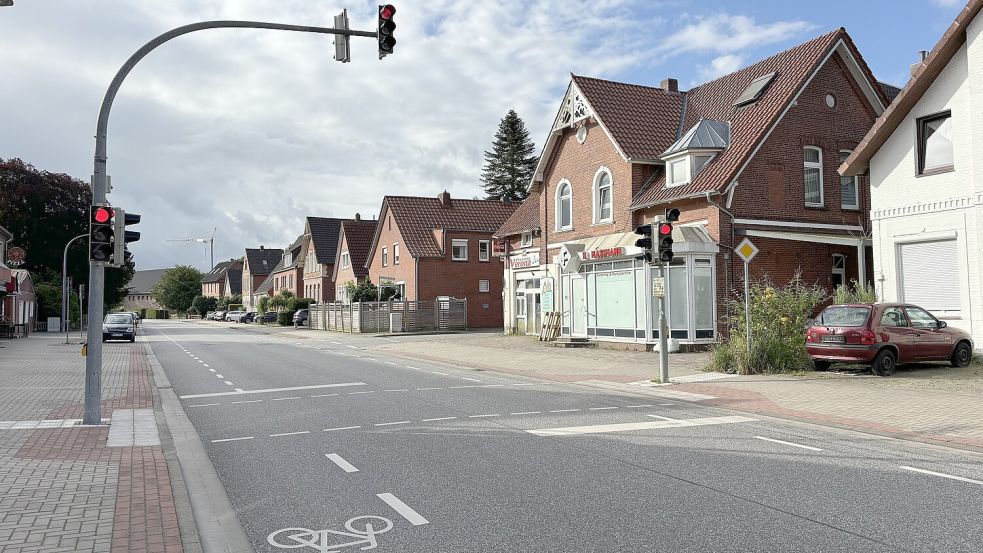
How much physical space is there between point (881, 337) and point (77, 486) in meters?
14.5

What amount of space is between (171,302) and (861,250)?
119m

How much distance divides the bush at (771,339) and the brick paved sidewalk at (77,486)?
39.4 feet

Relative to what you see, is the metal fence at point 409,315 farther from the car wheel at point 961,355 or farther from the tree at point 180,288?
the tree at point 180,288

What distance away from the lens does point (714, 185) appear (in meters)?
23.5

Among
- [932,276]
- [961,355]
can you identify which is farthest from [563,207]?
[961,355]

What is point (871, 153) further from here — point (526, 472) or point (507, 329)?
point (507, 329)

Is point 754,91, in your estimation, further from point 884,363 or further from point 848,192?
point 884,363

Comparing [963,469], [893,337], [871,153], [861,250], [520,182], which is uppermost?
[520,182]

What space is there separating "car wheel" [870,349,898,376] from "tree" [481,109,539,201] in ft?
208

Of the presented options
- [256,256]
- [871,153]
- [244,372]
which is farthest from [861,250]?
[256,256]

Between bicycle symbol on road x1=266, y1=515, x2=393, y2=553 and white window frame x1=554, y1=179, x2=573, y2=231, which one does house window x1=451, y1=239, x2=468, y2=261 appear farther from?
bicycle symbol on road x1=266, y1=515, x2=393, y2=553

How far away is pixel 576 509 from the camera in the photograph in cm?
626

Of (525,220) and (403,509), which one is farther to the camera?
(525,220)

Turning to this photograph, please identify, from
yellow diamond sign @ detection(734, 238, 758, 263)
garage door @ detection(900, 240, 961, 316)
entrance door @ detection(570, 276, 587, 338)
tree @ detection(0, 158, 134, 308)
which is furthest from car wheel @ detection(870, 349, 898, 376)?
tree @ detection(0, 158, 134, 308)
